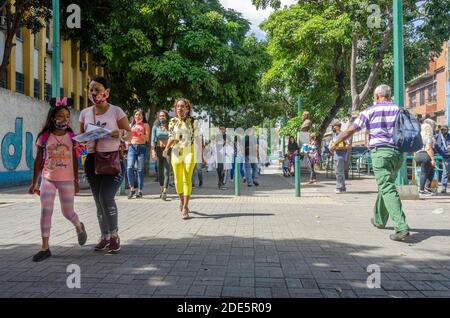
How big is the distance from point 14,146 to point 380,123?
13.1m

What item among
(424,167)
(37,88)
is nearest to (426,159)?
(424,167)

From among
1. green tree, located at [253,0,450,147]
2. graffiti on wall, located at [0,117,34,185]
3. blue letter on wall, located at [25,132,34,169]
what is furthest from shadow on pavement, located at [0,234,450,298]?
blue letter on wall, located at [25,132,34,169]

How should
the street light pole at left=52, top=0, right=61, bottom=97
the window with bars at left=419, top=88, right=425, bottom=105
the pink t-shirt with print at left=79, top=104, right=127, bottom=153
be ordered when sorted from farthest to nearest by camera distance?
the window with bars at left=419, top=88, right=425, bottom=105 < the street light pole at left=52, top=0, right=61, bottom=97 < the pink t-shirt with print at left=79, top=104, right=127, bottom=153

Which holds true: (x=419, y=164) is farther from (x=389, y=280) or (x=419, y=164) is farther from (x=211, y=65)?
(x=211, y=65)

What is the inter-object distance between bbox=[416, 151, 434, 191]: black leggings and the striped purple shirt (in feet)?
20.3

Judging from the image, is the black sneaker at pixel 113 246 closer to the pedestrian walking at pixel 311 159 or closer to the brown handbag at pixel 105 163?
the brown handbag at pixel 105 163

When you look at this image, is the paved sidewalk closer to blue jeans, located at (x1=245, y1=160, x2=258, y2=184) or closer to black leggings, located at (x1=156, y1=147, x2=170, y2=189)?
black leggings, located at (x1=156, y1=147, x2=170, y2=189)

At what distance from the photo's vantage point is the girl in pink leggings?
4785mm

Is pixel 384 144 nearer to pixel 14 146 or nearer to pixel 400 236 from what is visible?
pixel 400 236

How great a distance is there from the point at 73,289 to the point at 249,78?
1770 centimetres

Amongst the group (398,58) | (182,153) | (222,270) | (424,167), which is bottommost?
(222,270)

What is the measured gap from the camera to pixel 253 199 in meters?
10.6

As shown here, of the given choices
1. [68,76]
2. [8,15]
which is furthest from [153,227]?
[68,76]

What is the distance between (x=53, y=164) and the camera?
15.7 feet
